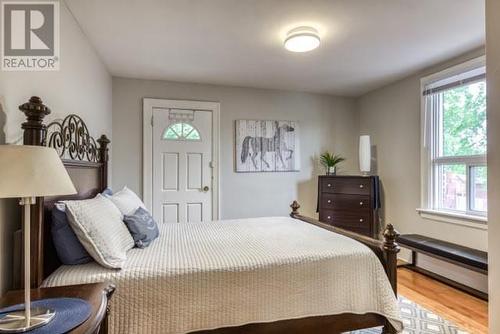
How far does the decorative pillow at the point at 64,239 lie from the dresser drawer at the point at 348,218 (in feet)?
10.3

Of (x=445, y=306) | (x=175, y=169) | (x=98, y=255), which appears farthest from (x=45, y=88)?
(x=445, y=306)

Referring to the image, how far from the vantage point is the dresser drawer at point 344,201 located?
378cm

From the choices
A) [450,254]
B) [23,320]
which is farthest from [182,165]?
[450,254]

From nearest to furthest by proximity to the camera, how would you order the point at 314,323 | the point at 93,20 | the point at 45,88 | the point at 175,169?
the point at 314,323
the point at 45,88
the point at 93,20
the point at 175,169

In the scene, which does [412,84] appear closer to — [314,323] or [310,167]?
[310,167]

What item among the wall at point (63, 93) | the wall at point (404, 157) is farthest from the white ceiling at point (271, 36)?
the wall at point (404, 157)

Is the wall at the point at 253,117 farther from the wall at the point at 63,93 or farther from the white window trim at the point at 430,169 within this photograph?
the white window trim at the point at 430,169

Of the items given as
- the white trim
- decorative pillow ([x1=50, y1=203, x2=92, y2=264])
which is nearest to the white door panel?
decorative pillow ([x1=50, y1=203, x2=92, y2=264])

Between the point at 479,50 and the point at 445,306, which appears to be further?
the point at 479,50

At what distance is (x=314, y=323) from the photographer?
5.59 feet

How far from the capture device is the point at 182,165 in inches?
154

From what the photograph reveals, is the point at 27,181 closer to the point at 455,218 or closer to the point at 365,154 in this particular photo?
the point at 455,218

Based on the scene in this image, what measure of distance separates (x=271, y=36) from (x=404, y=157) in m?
2.35

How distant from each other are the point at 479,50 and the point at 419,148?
114cm
